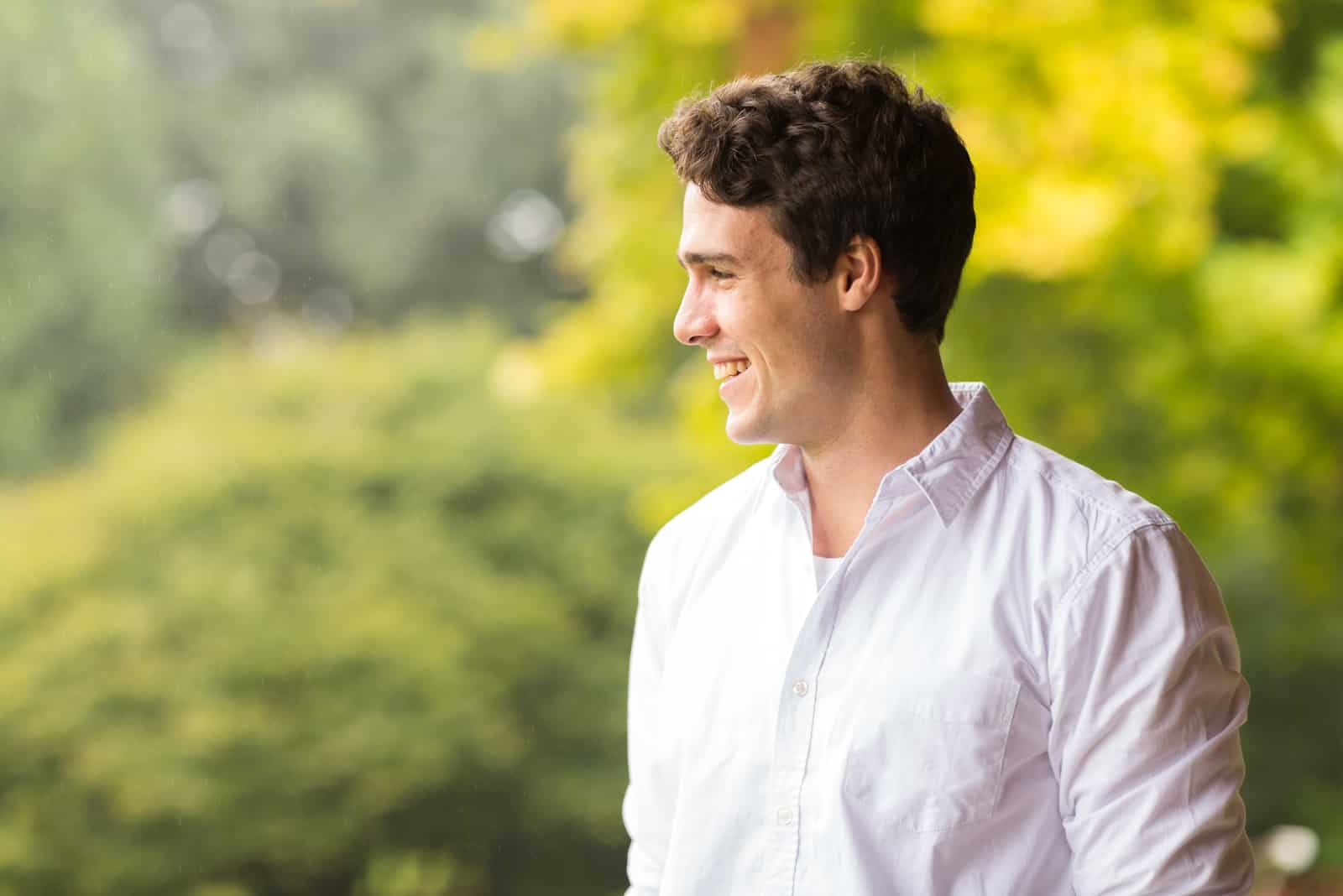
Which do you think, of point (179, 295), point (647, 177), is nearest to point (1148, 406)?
point (647, 177)

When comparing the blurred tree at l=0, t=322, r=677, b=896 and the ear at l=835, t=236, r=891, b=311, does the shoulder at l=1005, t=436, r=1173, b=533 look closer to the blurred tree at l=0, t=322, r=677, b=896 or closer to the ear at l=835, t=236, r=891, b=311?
the ear at l=835, t=236, r=891, b=311

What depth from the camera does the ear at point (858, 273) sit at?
1.26 meters

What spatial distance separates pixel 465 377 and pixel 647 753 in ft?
12.7

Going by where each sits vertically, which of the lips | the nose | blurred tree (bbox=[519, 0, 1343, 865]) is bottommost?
the lips

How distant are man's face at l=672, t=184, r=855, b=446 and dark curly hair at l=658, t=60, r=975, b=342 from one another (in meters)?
0.02

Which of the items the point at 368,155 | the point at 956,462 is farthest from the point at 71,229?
the point at 956,462

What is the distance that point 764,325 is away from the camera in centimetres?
126

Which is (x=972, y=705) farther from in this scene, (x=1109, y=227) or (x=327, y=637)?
(x=327, y=637)

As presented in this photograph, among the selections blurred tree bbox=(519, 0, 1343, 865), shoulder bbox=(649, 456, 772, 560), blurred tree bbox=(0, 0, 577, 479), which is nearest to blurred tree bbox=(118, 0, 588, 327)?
blurred tree bbox=(0, 0, 577, 479)

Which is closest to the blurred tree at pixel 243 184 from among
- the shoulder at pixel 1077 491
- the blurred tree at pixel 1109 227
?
the blurred tree at pixel 1109 227

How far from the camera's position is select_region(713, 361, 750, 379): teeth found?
1.29 metres

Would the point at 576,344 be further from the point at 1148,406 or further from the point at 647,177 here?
the point at 1148,406

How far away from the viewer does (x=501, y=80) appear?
5.36 m

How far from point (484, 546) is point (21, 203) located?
1.89 m
